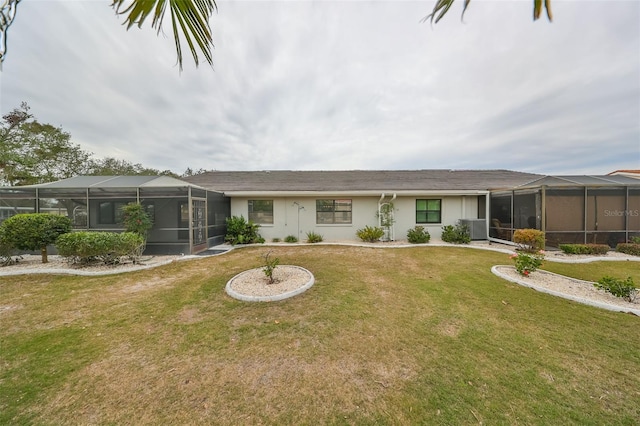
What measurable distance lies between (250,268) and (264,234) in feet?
17.8

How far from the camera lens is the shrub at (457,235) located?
11367 mm

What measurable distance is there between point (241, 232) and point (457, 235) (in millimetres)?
10209

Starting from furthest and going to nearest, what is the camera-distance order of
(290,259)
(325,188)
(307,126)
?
1. (307,126)
2. (325,188)
3. (290,259)

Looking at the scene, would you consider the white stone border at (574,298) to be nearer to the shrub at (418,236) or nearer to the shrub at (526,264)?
the shrub at (526,264)

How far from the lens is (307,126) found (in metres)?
15.9

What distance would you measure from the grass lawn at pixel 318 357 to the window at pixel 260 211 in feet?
22.8

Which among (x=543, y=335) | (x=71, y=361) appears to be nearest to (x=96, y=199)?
(x=71, y=361)

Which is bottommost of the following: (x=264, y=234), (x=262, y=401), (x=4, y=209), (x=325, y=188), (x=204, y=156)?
(x=262, y=401)

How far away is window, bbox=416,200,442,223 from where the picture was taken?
1255 centimetres

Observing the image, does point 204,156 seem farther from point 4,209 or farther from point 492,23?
point 492,23

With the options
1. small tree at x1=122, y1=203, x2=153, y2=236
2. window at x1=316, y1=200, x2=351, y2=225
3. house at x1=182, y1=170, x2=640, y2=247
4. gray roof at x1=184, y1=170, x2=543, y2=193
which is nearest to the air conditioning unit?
house at x1=182, y1=170, x2=640, y2=247

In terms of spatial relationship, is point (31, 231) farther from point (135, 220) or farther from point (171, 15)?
point (171, 15)

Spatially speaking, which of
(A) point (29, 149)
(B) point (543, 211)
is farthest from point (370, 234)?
(A) point (29, 149)

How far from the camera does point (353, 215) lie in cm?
1254
